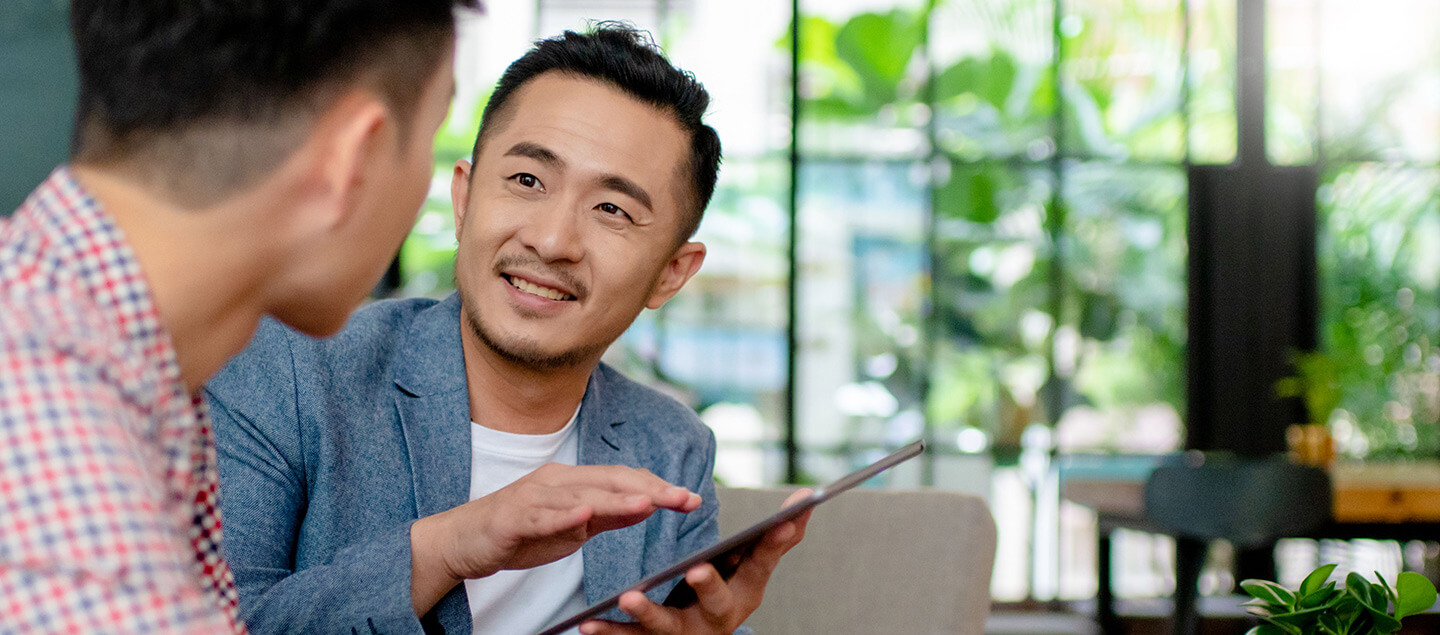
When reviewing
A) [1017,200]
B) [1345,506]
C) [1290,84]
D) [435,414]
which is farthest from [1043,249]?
[435,414]

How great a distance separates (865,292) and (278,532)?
441 centimetres

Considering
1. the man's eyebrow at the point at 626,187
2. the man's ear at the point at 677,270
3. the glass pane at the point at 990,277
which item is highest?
the man's eyebrow at the point at 626,187

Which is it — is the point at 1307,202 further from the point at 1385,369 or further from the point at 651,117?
the point at 651,117

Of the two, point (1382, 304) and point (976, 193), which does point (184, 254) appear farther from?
point (1382, 304)

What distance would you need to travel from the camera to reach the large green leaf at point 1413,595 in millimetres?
935

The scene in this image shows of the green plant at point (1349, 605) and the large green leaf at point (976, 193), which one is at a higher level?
the large green leaf at point (976, 193)

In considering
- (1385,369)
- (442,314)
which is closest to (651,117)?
(442,314)

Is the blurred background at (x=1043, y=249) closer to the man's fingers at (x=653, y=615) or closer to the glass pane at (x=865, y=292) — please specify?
the glass pane at (x=865, y=292)

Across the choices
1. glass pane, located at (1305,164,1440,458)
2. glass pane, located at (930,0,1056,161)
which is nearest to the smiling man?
glass pane, located at (930,0,1056,161)

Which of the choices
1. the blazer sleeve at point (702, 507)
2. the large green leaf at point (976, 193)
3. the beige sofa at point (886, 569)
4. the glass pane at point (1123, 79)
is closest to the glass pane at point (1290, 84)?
the glass pane at point (1123, 79)

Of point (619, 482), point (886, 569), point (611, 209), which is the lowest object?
point (886, 569)

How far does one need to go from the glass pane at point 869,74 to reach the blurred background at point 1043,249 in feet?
0.04

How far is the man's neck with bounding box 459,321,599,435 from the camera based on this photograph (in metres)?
1.51

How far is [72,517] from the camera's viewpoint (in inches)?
20.9
